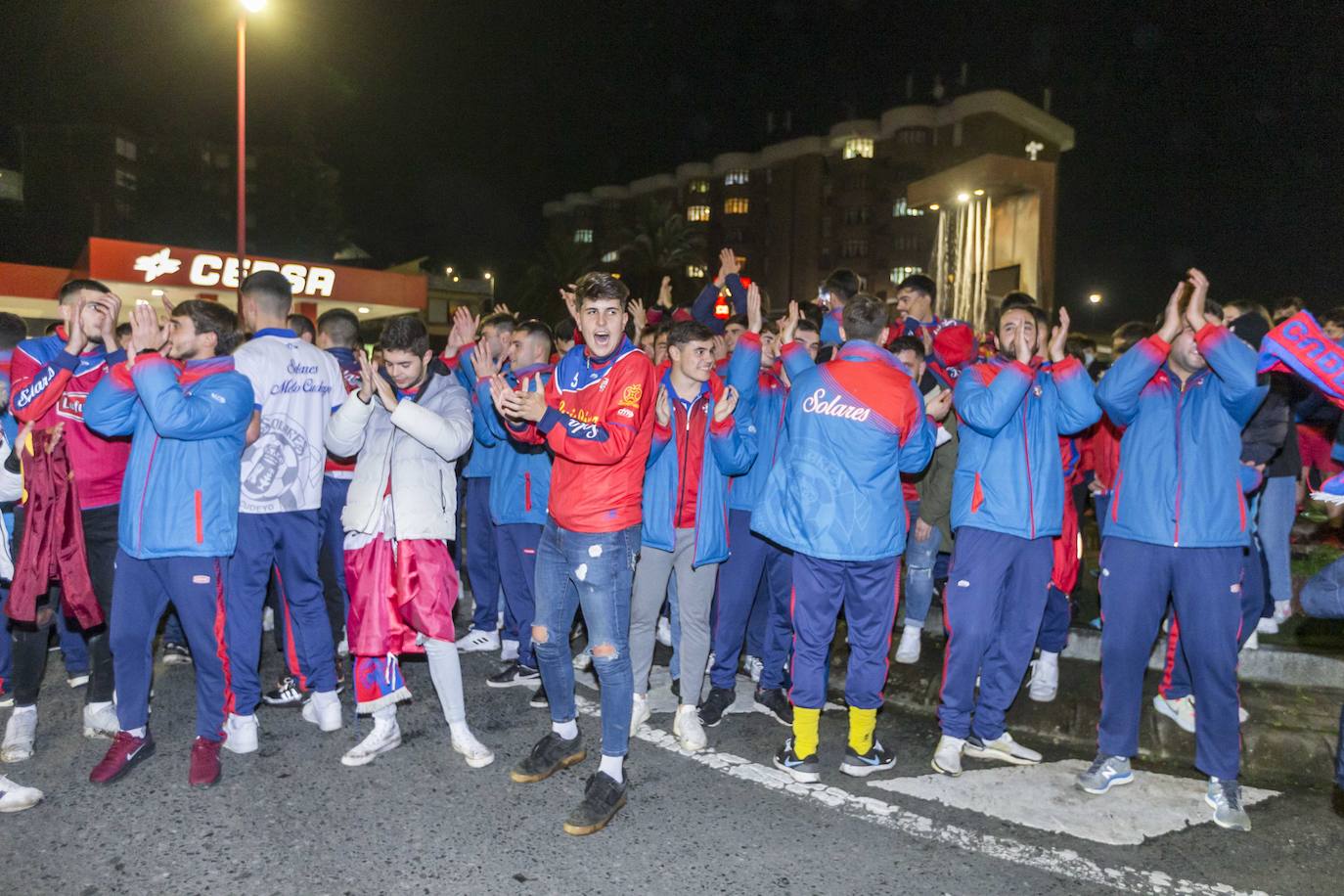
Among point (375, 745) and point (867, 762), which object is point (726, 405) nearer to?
point (867, 762)

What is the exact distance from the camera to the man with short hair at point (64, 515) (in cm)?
455

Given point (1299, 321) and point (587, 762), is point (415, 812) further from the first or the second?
point (1299, 321)

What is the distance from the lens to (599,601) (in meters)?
4.05

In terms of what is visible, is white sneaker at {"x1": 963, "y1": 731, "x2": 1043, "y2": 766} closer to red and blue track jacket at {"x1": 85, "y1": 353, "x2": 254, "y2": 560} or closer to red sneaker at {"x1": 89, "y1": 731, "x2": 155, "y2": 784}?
red and blue track jacket at {"x1": 85, "y1": 353, "x2": 254, "y2": 560}

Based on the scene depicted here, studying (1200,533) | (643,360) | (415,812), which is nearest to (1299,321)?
(1200,533)

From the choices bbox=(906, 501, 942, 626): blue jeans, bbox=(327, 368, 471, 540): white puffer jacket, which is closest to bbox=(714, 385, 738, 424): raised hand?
bbox=(327, 368, 471, 540): white puffer jacket

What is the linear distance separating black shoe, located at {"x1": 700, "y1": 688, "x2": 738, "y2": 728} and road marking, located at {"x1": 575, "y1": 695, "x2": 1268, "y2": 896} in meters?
0.38

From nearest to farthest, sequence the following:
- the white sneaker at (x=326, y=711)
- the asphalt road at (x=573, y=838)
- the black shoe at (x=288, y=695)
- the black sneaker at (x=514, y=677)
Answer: the asphalt road at (x=573, y=838) → the white sneaker at (x=326, y=711) → the black shoe at (x=288, y=695) → the black sneaker at (x=514, y=677)

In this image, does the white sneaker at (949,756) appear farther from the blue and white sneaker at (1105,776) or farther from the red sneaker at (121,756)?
the red sneaker at (121,756)

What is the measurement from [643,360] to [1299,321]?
247cm

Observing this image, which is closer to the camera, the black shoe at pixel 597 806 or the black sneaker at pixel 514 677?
the black shoe at pixel 597 806

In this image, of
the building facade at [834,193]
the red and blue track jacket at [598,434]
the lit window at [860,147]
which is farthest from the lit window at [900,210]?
the red and blue track jacket at [598,434]

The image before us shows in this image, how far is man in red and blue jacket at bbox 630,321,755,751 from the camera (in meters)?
4.78

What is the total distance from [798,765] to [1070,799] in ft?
4.09
